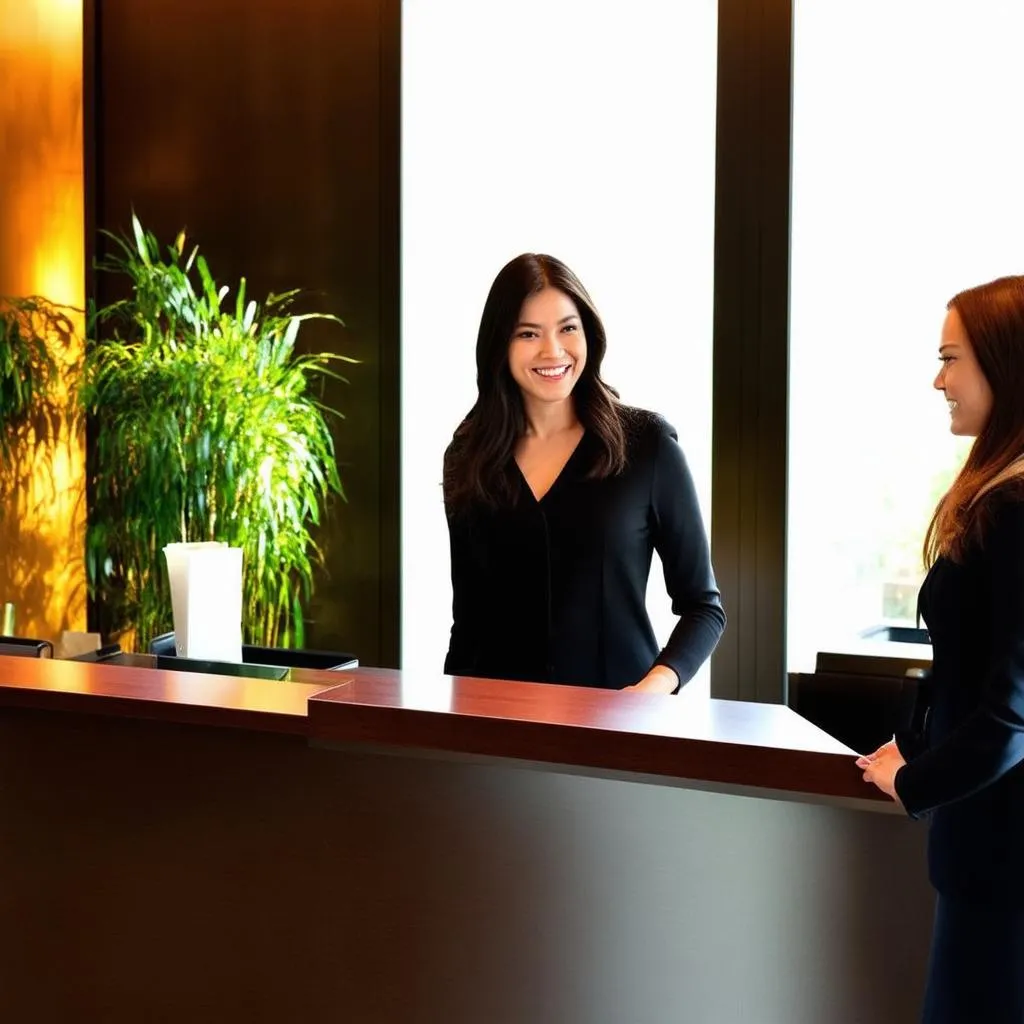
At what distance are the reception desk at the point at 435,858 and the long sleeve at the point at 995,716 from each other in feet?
0.59

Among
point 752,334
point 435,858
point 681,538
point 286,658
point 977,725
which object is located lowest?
point 435,858

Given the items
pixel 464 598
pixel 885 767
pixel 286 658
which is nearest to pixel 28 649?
pixel 286 658

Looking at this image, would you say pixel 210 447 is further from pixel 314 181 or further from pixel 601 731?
pixel 601 731

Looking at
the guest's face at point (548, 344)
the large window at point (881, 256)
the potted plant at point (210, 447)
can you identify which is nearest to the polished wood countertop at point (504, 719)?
the guest's face at point (548, 344)

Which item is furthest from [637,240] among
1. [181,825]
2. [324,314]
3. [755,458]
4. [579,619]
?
[181,825]

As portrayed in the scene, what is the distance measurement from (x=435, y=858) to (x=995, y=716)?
0.91 metres

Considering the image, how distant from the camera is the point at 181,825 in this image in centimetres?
199

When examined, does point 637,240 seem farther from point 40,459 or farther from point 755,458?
point 40,459

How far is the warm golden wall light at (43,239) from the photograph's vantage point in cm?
416

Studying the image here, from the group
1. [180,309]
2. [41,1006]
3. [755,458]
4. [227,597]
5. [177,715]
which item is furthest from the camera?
[180,309]

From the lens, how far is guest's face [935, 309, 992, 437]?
4.42ft

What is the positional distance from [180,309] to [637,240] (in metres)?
1.38

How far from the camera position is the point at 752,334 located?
337cm

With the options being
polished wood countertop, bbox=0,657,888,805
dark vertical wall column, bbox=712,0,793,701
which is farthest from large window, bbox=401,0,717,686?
polished wood countertop, bbox=0,657,888,805
